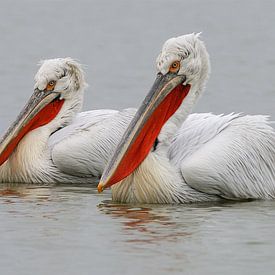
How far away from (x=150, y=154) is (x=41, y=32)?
52.0ft

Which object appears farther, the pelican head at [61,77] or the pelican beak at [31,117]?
the pelican head at [61,77]

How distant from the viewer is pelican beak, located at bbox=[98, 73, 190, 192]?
10297 millimetres

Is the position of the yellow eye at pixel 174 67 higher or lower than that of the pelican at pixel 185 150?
higher

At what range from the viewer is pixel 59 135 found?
12312 mm

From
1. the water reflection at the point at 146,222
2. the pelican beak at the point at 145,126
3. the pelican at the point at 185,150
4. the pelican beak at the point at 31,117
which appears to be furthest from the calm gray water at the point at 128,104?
the pelican beak at the point at 31,117

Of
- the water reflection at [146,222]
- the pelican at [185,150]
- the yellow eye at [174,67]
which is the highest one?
the yellow eye at [174,67]

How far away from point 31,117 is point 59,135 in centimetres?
30

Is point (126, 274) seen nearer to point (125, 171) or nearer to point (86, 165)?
point (125, 171)

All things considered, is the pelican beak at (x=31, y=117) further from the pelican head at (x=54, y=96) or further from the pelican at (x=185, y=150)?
the pelican at (x=185, y=150)

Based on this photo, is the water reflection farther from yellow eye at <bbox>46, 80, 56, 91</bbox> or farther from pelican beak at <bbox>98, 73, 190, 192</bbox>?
yellow eye at <bbox>46, 80, 56, 91</bbox>

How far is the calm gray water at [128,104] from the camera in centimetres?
852

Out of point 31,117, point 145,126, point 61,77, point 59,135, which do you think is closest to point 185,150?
point 145,126

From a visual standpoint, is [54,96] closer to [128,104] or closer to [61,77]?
[61,77]

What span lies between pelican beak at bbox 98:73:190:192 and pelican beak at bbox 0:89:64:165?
1.92 metres
